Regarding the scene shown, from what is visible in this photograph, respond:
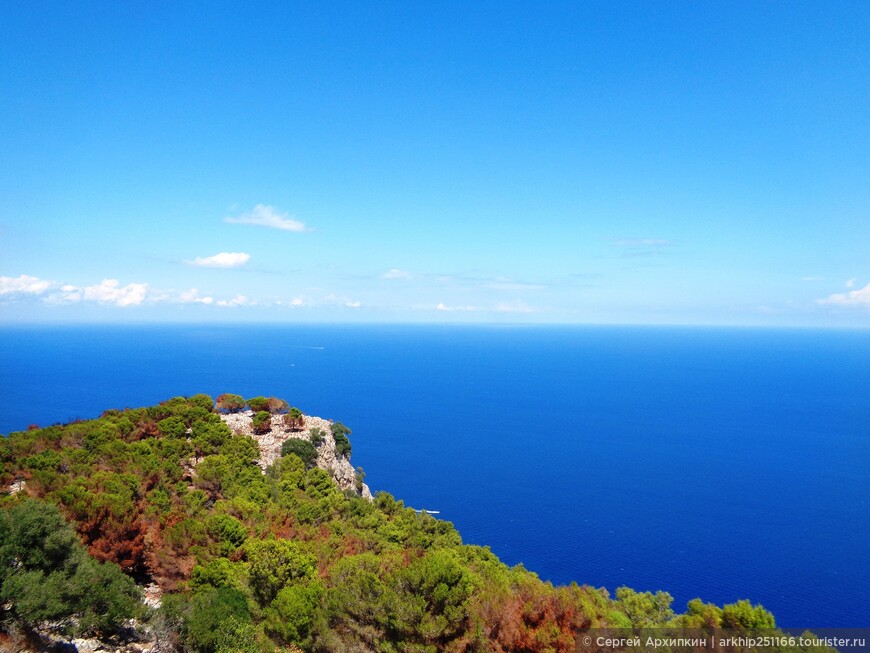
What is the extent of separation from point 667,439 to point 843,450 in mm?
34119

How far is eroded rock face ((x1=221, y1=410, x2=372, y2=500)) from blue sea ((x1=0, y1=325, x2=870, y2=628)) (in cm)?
2678

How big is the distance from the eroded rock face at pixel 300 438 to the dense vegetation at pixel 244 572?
7343 mm

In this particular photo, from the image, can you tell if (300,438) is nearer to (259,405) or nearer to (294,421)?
(294,421)

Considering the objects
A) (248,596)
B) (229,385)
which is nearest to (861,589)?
(248,596)

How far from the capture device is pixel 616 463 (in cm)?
9356

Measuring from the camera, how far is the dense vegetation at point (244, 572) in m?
13.9

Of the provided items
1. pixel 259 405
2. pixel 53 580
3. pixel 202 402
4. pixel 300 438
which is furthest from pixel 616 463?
pixel 53 580

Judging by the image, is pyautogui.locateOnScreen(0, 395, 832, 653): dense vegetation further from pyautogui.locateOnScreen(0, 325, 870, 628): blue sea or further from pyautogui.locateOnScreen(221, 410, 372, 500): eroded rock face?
pyautogui.locateOnScreen(0, 325, 870, 628): blue sea

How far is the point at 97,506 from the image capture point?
20.2 metres

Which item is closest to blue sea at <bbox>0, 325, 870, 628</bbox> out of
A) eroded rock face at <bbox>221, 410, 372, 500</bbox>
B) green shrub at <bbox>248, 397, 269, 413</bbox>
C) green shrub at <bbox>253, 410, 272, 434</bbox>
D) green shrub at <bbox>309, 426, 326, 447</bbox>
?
eroded rock face at <bbox>221, 410, 372, 500</bbox>

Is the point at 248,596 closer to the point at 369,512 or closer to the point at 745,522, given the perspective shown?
the point at 369,512

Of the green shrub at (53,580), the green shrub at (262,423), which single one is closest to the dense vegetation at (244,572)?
the green shrub at (53,580)

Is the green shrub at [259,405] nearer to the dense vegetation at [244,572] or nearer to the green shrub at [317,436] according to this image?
the green shrub at [317,436]

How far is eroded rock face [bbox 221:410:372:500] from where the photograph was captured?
3862 centimetres
